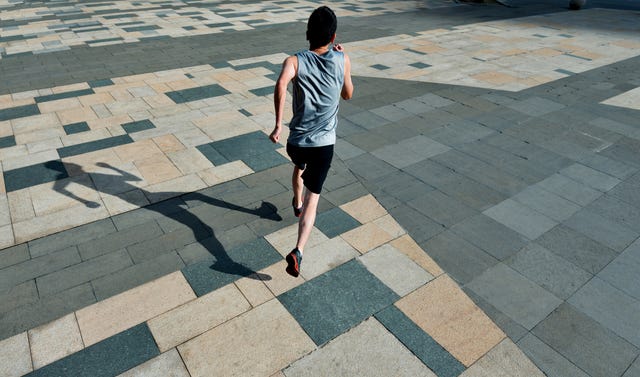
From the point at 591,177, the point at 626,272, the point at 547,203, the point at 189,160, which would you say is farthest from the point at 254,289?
the point at 591,177

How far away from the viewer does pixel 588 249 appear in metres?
4.77

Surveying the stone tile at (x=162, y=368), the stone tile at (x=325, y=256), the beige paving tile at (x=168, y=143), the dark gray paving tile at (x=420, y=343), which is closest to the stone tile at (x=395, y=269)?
the stone tile at (x=325, y=256)

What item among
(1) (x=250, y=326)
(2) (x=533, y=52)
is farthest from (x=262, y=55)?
(1) (x=250, y=326)

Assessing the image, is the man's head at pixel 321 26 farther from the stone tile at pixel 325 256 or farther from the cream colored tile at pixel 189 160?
the cream colored tile at pixel 189 160

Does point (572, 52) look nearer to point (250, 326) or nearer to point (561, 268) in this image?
point (561, 268)

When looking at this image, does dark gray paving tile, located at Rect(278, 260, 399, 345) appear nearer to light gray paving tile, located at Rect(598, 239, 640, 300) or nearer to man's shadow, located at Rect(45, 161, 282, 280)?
man's shadow, located at Rect(45, 161, 282, 280)

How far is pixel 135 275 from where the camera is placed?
4.34 m

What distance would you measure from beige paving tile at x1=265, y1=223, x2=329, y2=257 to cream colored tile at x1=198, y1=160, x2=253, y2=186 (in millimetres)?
1556

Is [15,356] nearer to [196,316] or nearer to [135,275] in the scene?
[135,275]

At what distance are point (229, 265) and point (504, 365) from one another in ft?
8.99

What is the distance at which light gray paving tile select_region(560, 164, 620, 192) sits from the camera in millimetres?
6020

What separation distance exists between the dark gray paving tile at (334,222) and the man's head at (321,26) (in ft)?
7.50

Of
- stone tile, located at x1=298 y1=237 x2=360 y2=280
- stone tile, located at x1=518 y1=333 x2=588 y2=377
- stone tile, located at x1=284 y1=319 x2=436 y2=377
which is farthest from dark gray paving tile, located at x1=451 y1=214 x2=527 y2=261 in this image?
stone tile, located at x1=284 y1=319 x2=436 y2=377

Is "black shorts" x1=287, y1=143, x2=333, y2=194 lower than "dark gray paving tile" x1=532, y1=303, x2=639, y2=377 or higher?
higher
